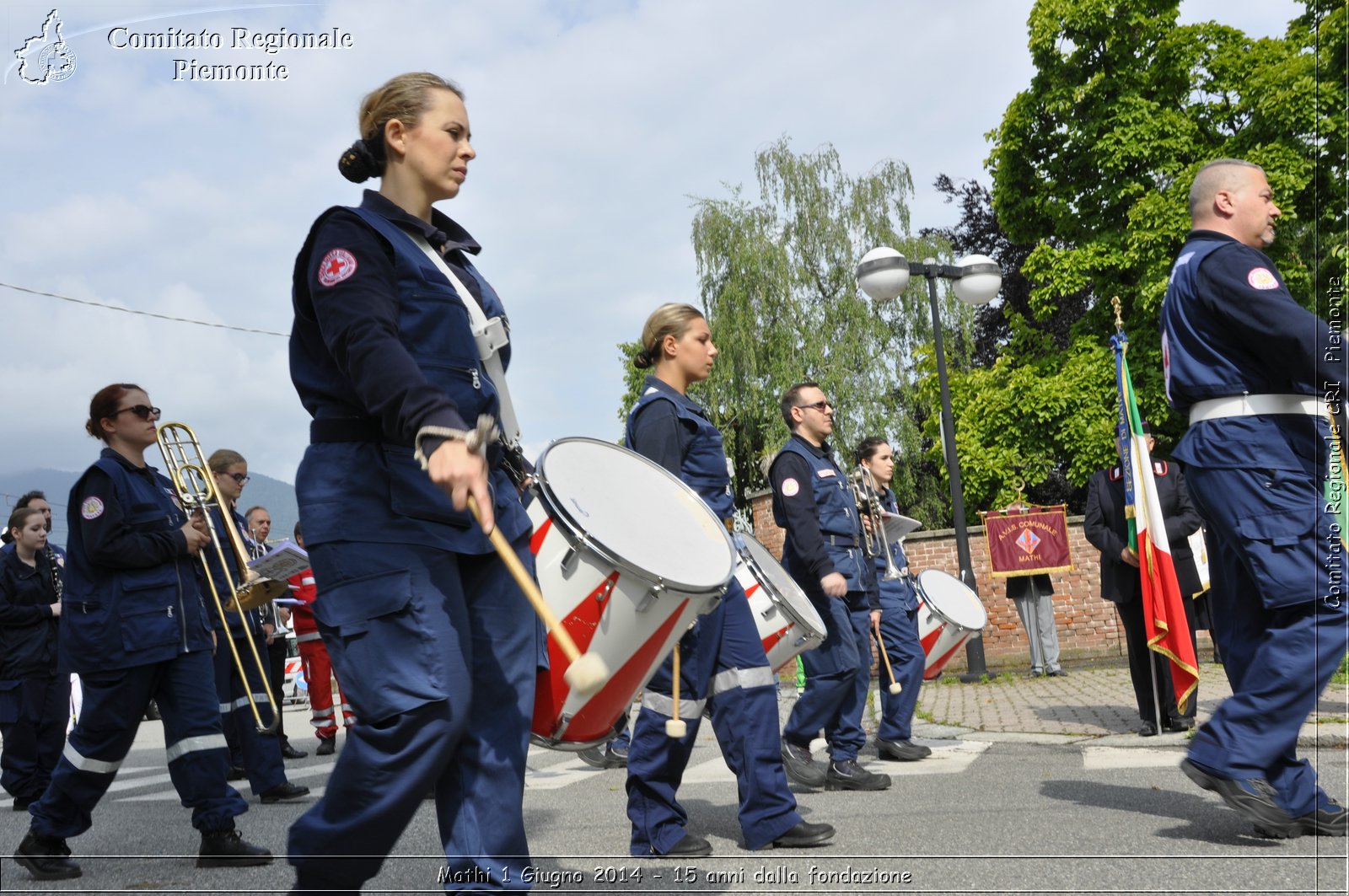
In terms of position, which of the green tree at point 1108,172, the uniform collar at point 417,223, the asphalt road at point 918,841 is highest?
the green tree at point 1108,172

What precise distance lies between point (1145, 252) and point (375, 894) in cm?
2449

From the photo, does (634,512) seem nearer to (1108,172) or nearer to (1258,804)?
(1258,804)

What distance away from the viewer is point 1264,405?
174 inches

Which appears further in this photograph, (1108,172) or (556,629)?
(1108,172)

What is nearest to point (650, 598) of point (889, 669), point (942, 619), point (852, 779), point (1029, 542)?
point (852, 779)

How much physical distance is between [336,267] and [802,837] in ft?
9.74

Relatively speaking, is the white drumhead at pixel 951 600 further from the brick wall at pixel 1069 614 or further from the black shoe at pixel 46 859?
the brick wall at pixel 1069 614

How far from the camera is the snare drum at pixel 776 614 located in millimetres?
6027

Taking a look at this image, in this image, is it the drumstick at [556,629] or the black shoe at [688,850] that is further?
the black shoe at [688,850]

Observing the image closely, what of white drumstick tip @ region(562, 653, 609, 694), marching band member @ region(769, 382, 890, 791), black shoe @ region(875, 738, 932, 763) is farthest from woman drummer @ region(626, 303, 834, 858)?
black shoe @ region(875, 738, 932, 763)

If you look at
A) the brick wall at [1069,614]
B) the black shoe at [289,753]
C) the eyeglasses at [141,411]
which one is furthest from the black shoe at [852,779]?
the brick wall at [1069,614]

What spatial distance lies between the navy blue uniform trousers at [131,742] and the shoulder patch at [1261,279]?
4.34 metres

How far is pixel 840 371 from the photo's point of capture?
30.7 m

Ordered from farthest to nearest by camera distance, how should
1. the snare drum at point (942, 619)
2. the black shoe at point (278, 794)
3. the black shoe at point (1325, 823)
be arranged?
the snare drum at point (942, 619) → the black shoe at point (278, 794) → the black shoe at point (1325, 823)
